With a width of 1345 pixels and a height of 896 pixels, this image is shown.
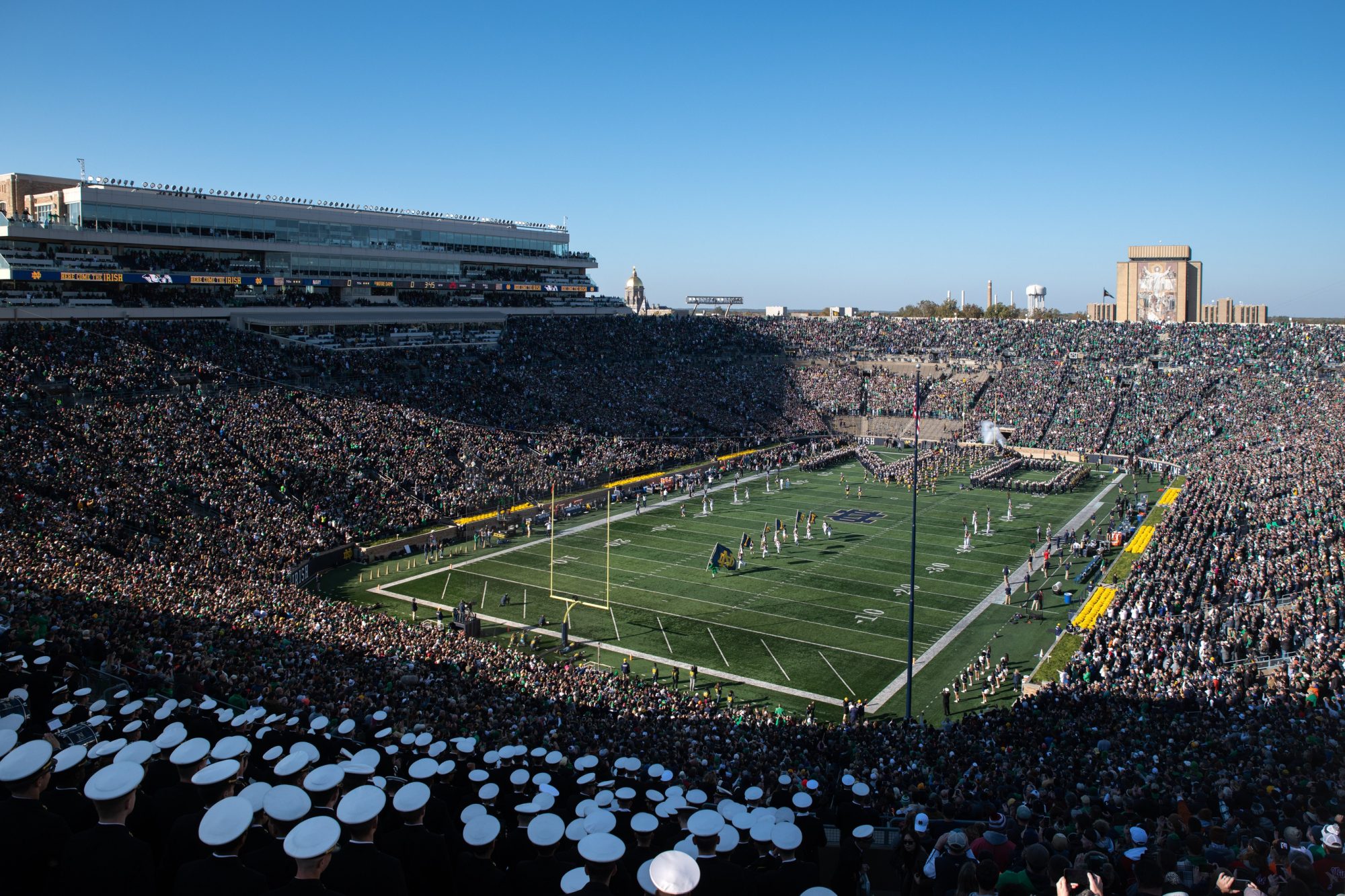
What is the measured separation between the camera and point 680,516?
38156 mm

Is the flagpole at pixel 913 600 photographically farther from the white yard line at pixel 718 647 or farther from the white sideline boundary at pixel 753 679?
the white yard line at pixel 718 647

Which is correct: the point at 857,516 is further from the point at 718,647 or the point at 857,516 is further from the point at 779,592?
the point at 718,647

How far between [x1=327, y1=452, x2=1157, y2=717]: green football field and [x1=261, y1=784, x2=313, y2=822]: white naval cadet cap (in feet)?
52.7

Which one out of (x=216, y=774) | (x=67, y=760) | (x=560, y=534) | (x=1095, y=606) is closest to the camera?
(x=216, y=774)

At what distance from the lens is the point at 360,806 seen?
14.5ft

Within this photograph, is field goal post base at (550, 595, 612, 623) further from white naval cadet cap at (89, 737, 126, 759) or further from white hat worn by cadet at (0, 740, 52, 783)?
white hat worn by cadet at (0, 740, 52, 783)

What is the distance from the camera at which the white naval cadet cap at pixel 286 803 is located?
454 cm

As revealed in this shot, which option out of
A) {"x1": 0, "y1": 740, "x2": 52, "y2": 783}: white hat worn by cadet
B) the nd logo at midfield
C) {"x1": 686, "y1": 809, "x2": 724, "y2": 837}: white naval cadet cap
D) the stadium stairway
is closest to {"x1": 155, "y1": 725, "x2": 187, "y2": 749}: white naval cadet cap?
{"x1": 0, "y1": 740, "x2": 52, "y2": 783}: white hat worn by cadet

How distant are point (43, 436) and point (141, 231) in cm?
1883

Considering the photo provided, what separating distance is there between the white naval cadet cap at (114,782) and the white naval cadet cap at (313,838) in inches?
30.1

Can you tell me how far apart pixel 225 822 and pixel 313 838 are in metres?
0.57

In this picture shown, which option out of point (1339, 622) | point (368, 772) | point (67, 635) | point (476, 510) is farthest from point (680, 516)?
point (368, 772)

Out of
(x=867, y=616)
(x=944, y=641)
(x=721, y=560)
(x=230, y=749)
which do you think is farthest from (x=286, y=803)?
(x=721, y=560)

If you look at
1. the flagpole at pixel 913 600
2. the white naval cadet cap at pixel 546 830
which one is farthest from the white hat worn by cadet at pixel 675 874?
the flagpole at pixel 913 600
